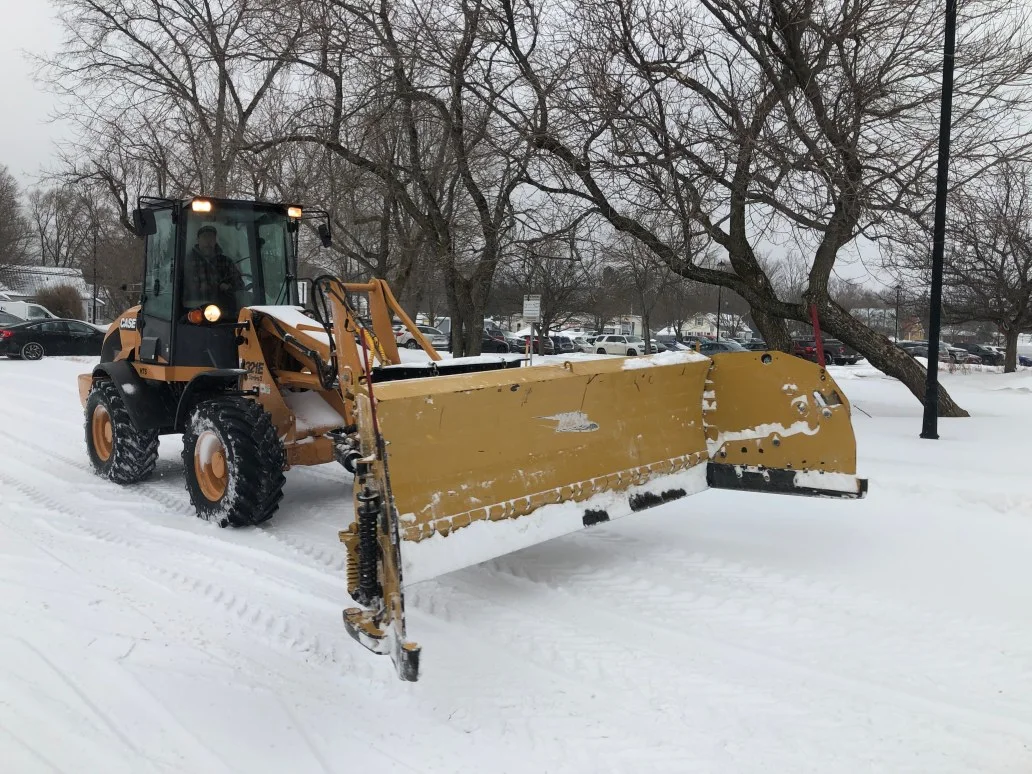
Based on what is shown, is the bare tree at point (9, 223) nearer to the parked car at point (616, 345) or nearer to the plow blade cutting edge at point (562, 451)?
the parked car at point (616, 345)

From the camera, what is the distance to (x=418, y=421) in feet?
12.9

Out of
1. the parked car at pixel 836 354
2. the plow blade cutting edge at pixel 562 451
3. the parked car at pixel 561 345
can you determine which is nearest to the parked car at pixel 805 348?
the parked car at pixel 836 354

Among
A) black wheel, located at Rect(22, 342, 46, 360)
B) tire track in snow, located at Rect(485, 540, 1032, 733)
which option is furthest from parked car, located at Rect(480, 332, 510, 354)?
tire track in snow, located at Rect(485, 540, 1032, 733)

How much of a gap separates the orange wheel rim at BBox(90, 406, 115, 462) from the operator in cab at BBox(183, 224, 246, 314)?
6.87 feet

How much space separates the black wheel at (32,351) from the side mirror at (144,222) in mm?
19734

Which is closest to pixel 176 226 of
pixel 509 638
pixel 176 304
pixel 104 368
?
pixel 176 304

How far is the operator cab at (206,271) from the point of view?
6617 millimetres

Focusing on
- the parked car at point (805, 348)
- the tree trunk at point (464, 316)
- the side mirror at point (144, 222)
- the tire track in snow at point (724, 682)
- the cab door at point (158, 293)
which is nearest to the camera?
the tire track in snow at point (724, 682)

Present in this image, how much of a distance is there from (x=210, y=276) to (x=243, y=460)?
2040mm

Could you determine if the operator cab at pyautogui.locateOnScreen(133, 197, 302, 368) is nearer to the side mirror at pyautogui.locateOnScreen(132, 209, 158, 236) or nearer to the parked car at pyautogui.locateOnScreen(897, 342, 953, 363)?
the side mirror at pyautogui.locateOnScreen(132, 209, 158, 236)

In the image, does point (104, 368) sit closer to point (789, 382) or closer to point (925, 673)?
point (789, 382)

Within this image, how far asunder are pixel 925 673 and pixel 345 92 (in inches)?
517

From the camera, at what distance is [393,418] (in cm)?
381

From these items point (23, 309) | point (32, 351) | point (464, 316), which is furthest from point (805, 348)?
point (23, 309)
